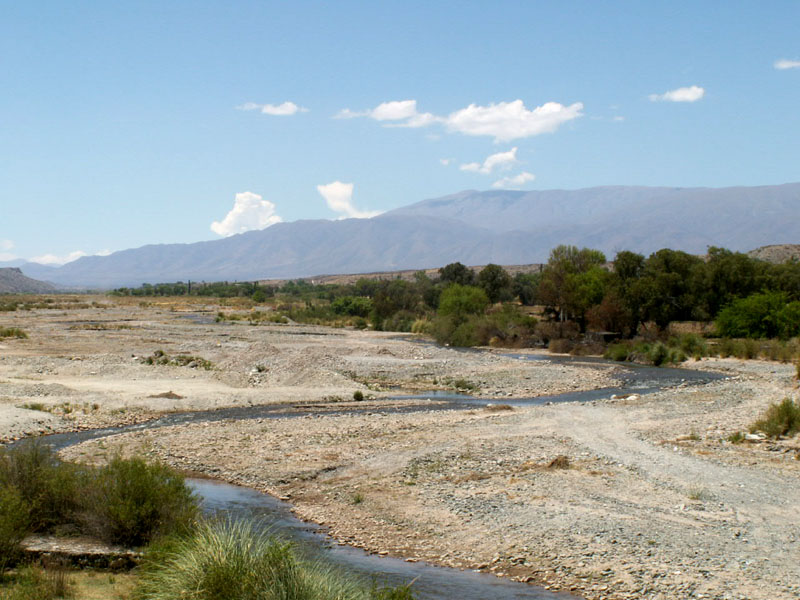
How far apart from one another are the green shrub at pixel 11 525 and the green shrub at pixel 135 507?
3.38 ft

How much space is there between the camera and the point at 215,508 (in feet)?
48.6

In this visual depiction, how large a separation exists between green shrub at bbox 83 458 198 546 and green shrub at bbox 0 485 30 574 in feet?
3.38

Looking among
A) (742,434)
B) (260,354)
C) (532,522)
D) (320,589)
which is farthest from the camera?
(260,354)

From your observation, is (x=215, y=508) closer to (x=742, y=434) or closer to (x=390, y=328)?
(x=742, y=434)

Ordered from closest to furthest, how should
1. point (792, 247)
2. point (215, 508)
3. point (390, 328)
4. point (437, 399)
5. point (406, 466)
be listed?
1. point (215, 508)
2. point (406, 466)
3. point (437, 399)
4. point (390, 328)
5. point (792, 247)

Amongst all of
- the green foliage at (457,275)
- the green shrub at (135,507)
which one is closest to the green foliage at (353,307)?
the green foliage at (457,275)

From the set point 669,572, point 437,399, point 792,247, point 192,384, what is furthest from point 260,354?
point 792,247

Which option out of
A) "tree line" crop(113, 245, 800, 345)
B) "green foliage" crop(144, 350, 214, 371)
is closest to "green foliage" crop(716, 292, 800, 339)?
"tree line" crop(113, 245, 800, 345)

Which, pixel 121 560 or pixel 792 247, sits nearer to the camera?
pixel 121 560

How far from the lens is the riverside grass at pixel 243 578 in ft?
26.8

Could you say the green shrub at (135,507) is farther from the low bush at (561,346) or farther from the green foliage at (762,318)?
the green foliage at (762,318)

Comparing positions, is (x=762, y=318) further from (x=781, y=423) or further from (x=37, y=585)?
(x=37, y=585)

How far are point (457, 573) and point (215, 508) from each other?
17.8ft

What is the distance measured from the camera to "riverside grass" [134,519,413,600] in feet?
26.8
